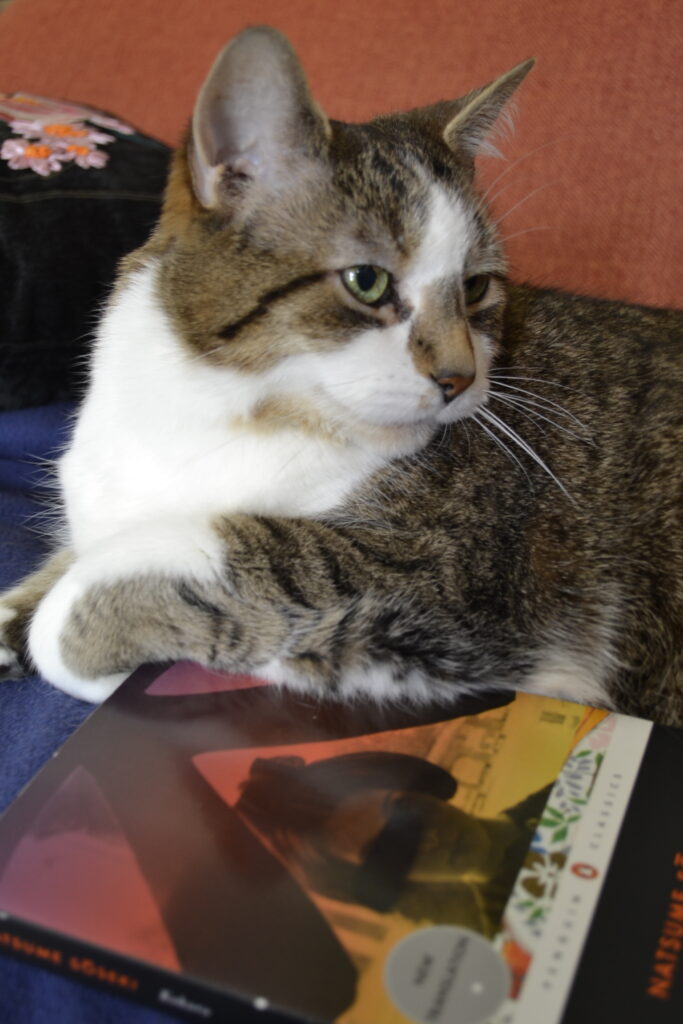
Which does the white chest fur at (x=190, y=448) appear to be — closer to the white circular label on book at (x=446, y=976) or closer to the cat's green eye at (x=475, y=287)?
the cat's green eye at (x=475, y=287)

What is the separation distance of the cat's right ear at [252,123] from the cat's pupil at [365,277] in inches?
5.0

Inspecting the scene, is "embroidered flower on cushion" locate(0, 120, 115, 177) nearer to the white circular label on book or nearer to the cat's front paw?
the cat's front paw

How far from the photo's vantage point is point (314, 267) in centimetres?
92

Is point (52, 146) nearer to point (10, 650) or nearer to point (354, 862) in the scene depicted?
point (10, 650)

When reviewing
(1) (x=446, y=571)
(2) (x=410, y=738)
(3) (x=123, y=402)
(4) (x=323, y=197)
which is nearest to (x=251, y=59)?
(4) (x=323, y=197)

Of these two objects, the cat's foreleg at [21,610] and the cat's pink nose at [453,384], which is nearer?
the cat's pink nose at [453,384]

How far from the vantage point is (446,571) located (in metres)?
0.99

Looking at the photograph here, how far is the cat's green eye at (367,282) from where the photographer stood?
92 cm

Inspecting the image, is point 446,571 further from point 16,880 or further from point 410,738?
point 16,880

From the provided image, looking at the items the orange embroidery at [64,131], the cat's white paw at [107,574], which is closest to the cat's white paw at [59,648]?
the cat's white paw at [107,574]

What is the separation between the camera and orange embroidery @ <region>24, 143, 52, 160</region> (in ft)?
4.88

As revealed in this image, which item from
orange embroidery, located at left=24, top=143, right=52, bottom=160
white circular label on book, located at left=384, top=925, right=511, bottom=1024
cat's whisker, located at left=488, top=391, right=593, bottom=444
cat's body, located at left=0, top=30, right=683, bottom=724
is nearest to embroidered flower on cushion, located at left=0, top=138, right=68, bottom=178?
orange embroidery, located at left=24, top=143, right=52, bottom=160

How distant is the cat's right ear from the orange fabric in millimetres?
571

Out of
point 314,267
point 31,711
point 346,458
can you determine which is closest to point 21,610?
point 31,711
